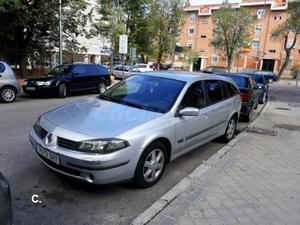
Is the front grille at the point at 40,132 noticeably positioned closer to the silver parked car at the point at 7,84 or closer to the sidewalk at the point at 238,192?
the sidewalk at the point at 238,192

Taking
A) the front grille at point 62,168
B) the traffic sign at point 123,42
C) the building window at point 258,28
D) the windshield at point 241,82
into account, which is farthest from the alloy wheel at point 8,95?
the building window at point 258,28

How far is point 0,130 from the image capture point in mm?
6176

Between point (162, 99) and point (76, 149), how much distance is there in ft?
5.51

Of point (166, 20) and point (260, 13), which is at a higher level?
point (260, 13)

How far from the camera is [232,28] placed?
124 feet

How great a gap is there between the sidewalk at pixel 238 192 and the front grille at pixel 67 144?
1081mm

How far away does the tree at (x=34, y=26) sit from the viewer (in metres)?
14.6

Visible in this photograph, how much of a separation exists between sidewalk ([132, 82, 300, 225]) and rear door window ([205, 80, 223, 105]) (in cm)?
105

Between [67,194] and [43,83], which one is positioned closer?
[67,194]

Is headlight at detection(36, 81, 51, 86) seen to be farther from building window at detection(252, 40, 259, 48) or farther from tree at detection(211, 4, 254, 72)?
building window at detection(252, 40, 259, 48)

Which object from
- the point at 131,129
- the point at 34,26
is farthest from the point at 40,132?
the point at 34,26

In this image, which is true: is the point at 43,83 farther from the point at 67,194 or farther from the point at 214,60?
the point at 214,60

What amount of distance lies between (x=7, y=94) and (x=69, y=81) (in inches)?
117

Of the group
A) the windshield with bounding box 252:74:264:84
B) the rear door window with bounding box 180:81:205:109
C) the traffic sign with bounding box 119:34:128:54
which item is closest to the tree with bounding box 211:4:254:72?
the windshield with bounding box 252:74:264:84
